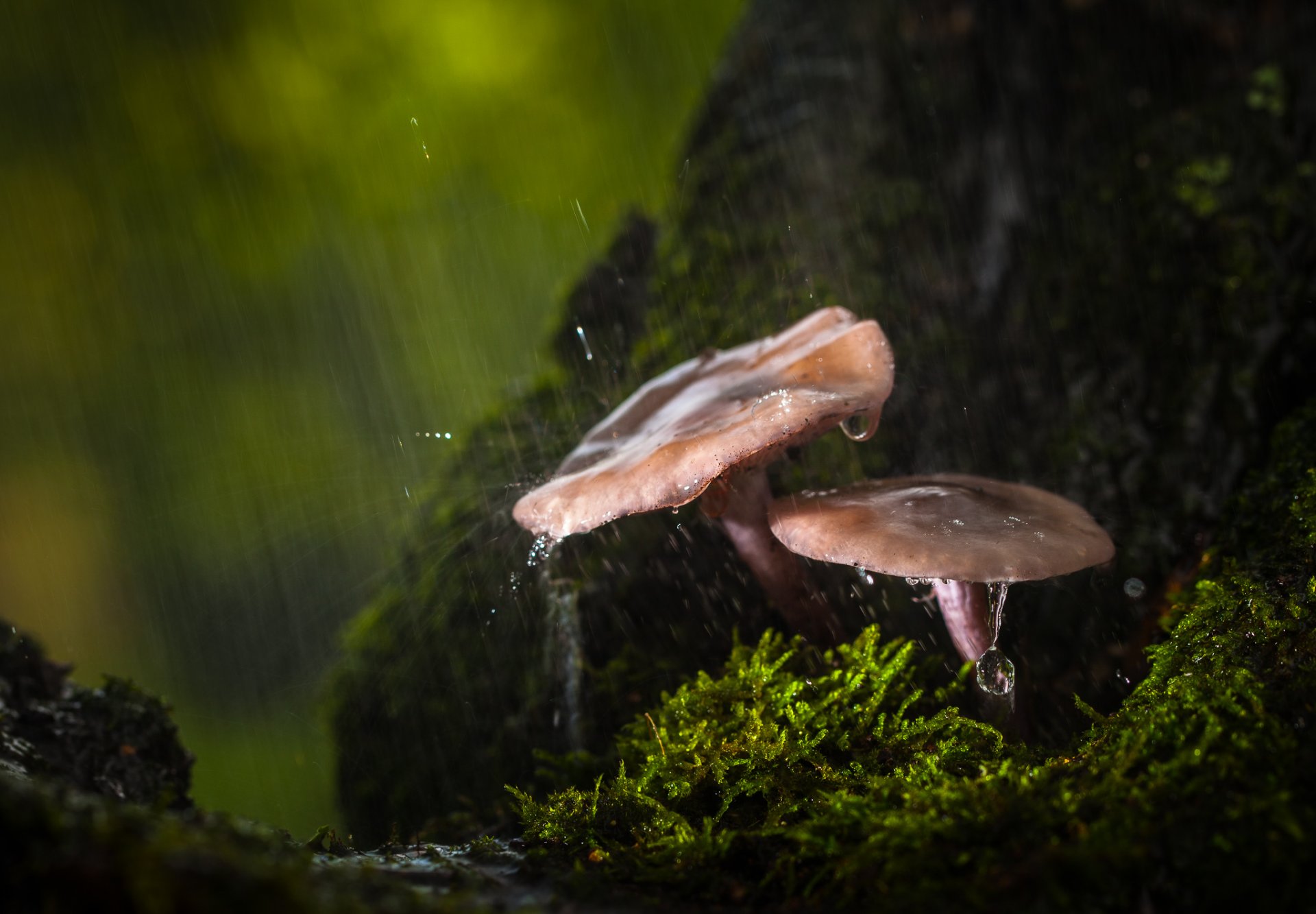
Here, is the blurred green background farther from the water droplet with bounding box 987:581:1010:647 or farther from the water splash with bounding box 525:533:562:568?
the water droplet with bounding box 987:581:1010:647

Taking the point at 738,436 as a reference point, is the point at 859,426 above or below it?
below

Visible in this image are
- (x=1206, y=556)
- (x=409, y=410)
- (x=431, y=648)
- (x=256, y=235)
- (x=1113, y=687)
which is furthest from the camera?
(x=409, y=410)

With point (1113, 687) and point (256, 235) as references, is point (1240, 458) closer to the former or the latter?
point (1113, 687)

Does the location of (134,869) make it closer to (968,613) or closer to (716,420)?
(716,420)

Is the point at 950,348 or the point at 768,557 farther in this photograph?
the point at 950,348

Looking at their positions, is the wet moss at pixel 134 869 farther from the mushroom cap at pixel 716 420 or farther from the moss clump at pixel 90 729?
the moss clump at pixel 90 729

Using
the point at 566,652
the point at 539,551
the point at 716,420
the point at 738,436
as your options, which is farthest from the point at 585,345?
the point at 738,436

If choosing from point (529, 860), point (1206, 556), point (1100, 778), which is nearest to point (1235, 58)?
point (1206, 556)
